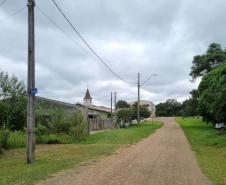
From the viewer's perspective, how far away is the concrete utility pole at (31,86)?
9312 mm

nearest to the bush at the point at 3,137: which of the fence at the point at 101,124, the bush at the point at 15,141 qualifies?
the bush at the point at 15,141

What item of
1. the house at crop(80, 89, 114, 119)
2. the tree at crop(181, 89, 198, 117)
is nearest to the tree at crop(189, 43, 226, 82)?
the tree at crop(181, 89, 198, 117)

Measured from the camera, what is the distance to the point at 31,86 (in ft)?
31.2

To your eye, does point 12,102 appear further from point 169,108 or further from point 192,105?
point 169,108

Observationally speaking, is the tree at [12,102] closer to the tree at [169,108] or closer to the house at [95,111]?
the house at [95,111]

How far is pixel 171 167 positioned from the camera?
874 cm

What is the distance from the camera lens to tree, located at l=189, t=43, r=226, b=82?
4044cm

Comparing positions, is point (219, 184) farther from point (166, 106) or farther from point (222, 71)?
point (166, 106)

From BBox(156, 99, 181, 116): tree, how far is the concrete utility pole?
117 m

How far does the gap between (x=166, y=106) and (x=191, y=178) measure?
122 metres

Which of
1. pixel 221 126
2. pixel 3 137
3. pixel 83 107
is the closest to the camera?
pixel 3 137

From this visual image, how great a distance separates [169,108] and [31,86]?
400 feet

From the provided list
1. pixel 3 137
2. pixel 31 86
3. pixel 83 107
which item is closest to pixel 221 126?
pixel 83 107

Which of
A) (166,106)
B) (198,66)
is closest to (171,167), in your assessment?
(198,66)
